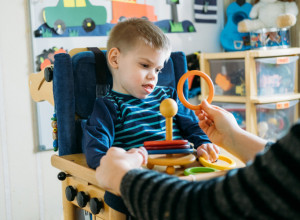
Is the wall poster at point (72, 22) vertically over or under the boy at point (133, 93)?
over

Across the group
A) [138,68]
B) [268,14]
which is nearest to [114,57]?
[138,68]

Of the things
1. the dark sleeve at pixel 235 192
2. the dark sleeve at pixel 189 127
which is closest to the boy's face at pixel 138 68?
the dark sleeve at pixel 189 127

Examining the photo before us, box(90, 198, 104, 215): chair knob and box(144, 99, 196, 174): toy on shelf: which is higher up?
box(144, 99, 196, 174): toy on shelf

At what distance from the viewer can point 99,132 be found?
40.5 inches

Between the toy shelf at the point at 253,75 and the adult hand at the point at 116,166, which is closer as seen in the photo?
the adult hand at the point at 116,166

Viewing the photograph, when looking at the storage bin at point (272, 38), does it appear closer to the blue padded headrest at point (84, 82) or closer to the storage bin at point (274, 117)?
the storage bin at point (274, 117)

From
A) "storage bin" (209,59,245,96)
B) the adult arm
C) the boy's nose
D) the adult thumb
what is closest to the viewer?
the adult arm

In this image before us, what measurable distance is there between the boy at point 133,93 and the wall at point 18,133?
847 mm

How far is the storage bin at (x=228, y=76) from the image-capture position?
233 centimetres

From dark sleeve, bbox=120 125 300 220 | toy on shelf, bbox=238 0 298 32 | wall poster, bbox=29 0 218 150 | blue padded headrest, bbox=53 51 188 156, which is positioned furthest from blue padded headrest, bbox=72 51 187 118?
toy on shelf, bbox=238 0 298 32

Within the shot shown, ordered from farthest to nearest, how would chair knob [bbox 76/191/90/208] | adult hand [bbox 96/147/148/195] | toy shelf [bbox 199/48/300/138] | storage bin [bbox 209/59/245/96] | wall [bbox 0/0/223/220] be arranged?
storage bin [bbox 209/59/245/96] → toy shelf [bbox 199/48/300/138] → wall [bbox 0/0/223/220] → chair knob [bbox 76/191/90/208] → adult hand [bbox 96/147/148/195]

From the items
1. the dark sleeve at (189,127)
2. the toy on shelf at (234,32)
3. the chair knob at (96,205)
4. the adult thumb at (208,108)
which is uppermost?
the toy on shelf at (234,32)

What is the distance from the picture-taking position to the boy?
1100 mm

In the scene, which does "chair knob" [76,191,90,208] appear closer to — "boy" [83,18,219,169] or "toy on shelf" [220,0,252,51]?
"boy" [83,18,219,169]
